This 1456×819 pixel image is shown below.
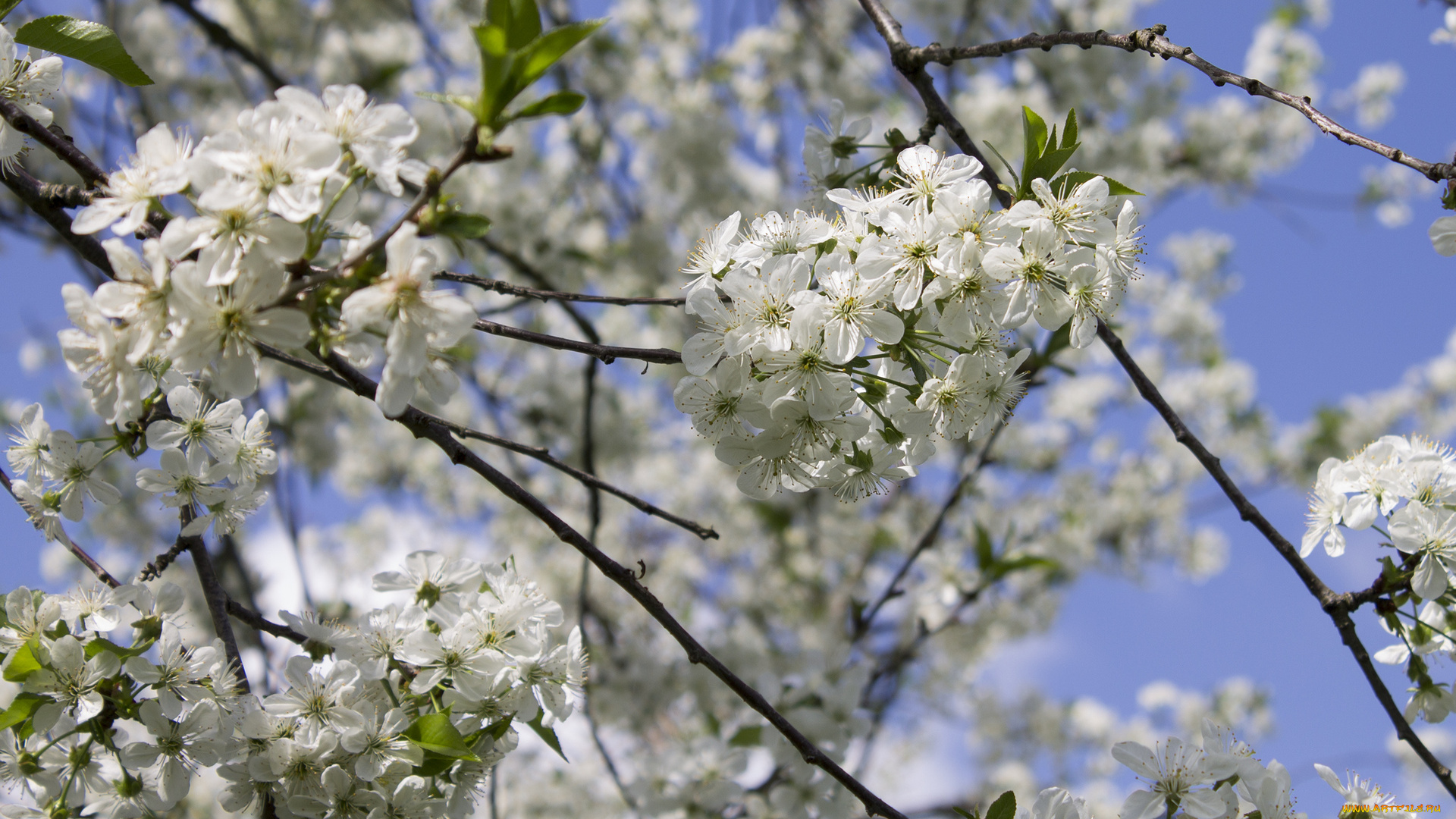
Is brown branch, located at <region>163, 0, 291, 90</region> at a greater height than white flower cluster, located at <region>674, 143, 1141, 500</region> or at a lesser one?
greater

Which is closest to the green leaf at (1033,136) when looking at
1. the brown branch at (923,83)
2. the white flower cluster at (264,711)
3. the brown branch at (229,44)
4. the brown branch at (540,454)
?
the brown branch at (923,83)

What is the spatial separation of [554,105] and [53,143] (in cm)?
98

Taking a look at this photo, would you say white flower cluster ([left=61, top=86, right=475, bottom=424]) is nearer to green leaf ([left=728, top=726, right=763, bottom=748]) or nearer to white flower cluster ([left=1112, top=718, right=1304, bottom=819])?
white flower cluster ([left=1112, top=718, right=1304, bottom=819])

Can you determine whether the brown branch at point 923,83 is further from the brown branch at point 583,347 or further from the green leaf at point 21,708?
the green leaf at point 21,708

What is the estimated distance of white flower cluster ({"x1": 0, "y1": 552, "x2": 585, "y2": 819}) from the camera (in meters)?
1.51

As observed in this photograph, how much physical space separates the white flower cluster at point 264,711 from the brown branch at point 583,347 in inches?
23.0

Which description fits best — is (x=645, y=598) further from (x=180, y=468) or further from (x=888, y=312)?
(x=180, y=468)

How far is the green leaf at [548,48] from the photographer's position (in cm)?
110

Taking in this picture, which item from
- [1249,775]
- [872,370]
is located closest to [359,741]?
[872,370]

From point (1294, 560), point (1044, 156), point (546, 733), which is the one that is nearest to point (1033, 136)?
point (1044, 156)

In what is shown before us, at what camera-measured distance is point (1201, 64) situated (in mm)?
1437

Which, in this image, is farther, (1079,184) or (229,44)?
(229,44)

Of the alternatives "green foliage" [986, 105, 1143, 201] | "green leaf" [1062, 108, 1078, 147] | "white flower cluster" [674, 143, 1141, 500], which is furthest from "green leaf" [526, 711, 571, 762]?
"green leaf" [1062, 108, 1078, 147]

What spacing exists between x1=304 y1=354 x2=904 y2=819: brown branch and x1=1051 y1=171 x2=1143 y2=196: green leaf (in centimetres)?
103
